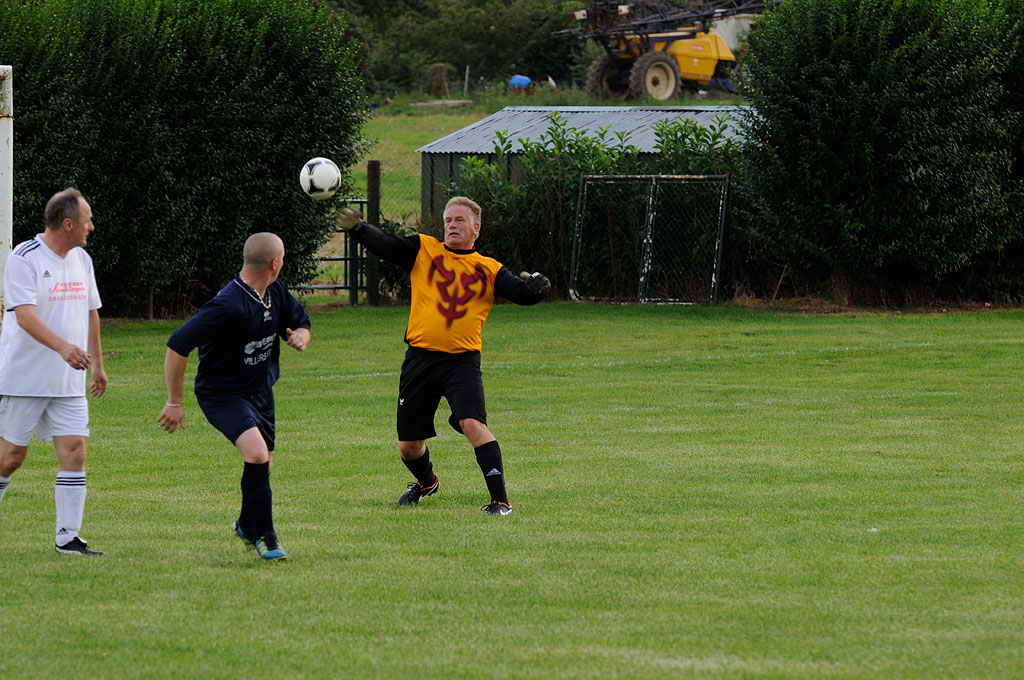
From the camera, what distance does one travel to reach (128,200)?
789 inches

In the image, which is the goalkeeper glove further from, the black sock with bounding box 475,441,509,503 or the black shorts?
the black sock with bounding box 475,441,509,503

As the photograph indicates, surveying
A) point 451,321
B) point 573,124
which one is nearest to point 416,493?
point 451,321

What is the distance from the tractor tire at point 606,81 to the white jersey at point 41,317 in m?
37.0

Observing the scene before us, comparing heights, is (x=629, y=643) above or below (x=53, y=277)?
below

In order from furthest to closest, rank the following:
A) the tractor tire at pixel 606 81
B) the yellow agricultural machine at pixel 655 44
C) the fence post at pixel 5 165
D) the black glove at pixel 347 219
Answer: the tractor tire at pixel 606 81 → the yellow agricultural machine at pixel 655 44 → the fence post at pixel 5 165 → the black glove at pixel 347 219

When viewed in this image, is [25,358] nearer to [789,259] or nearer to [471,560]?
[471,560]

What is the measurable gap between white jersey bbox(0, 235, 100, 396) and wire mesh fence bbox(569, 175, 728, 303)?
15906 millimetres

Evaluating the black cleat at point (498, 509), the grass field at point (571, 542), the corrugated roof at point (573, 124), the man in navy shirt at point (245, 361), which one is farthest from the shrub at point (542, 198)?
the man in navy shirt at point (245, 361)

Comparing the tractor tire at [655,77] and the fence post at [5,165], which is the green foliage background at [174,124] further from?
the tractor tire at [655,77]

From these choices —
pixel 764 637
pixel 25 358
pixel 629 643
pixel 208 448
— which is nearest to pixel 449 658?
pixel 629 643

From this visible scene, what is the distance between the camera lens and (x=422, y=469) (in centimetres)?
881

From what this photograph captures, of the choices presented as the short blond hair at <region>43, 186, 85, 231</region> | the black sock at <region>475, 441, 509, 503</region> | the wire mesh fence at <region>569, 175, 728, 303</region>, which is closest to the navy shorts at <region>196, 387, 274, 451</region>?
the short blond hair at <region>43, 186, 85, 231</region>

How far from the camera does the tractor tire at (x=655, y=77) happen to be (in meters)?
41.9

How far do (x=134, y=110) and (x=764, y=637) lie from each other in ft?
52.3
